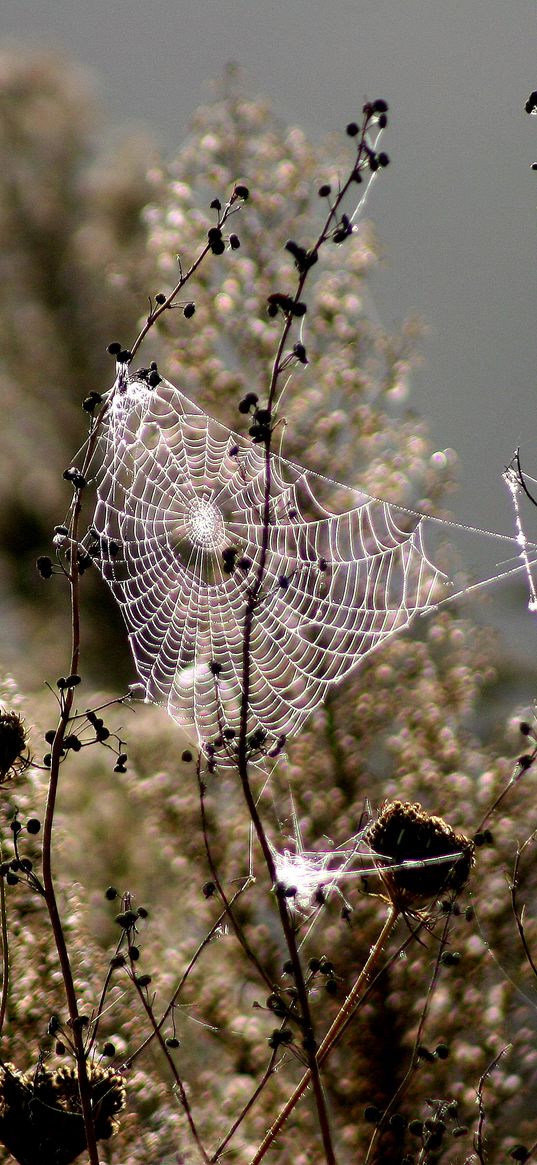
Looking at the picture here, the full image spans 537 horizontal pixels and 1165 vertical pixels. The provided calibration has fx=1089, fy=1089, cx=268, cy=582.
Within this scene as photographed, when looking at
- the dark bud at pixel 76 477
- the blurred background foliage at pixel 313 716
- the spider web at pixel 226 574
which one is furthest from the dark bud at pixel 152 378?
the blurred background foliage at pixel 313 716

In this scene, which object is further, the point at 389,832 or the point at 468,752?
the point at 468,752

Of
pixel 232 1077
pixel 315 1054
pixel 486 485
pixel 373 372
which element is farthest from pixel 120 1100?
pixel 486 485

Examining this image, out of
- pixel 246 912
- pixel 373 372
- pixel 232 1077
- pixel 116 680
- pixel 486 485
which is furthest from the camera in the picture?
pixel 486 485

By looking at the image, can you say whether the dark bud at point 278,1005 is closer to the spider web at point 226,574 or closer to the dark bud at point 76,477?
the dark bud at point 76,477

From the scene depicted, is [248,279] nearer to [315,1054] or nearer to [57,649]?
[57,649]

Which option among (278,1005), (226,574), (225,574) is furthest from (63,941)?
(225,574)

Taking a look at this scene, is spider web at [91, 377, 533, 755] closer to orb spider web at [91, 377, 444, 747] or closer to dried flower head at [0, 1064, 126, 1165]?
orb spider web at [91, 377, 444, 747]

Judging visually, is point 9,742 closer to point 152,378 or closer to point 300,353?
point 152,378
